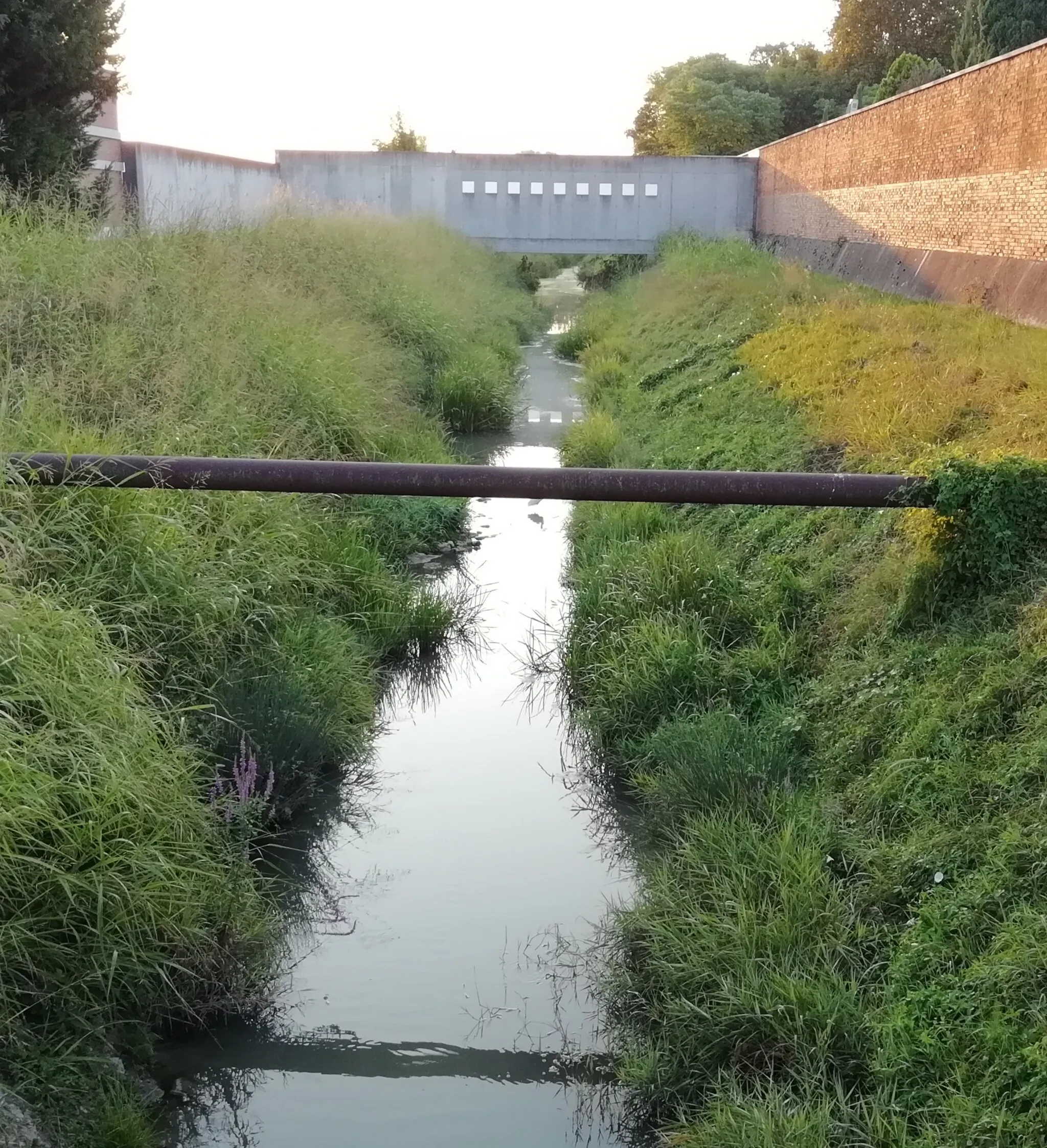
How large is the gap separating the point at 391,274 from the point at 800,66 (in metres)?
38.8

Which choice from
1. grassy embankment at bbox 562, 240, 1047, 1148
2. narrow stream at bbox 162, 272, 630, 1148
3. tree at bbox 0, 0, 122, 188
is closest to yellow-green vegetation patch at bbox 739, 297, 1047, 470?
grassy embankment at bbox 562, 240, 1047, 1148

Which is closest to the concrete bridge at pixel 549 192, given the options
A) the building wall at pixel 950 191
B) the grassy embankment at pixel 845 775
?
the building wall at pixel 950 191

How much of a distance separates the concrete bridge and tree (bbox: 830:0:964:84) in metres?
17.5

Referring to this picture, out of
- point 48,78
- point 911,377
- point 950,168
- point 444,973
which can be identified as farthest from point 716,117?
point 444,973

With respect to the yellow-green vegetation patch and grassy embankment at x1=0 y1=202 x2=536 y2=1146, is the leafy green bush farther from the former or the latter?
the yellow-green vegetation patch

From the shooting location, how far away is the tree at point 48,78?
34.7 ft

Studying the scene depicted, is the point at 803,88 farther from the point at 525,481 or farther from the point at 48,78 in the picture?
the point at 525,481

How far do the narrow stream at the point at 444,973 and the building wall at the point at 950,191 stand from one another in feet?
20.0

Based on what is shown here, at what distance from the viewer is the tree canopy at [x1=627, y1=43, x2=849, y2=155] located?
43.0 meters

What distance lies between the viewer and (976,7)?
2284cm

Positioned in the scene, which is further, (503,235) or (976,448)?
(503,235)

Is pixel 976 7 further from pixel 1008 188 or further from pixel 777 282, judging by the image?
pixel 1008 188

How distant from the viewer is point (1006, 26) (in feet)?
69.5

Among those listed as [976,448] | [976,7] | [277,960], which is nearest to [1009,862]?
[277,960]
